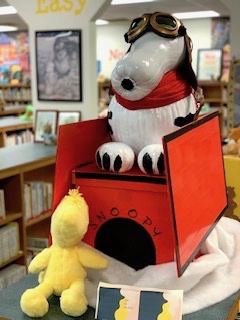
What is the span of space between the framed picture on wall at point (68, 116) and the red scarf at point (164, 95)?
2859 mm

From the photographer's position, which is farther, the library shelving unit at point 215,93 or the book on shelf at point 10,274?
the library shelving unit at point 215,93

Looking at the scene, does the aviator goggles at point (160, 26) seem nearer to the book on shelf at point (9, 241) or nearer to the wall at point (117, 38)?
the book on shelf at point (9, 241)

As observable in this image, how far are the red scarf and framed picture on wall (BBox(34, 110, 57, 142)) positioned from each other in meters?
2.79

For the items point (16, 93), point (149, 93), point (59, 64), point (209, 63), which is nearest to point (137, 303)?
point (149, 93)

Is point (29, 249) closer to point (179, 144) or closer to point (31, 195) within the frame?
point (31, 195)

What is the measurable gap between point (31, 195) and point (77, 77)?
1.26 metres

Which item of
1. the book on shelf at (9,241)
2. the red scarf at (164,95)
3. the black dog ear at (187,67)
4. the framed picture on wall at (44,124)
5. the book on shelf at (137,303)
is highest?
the black dog ear at (187,67)

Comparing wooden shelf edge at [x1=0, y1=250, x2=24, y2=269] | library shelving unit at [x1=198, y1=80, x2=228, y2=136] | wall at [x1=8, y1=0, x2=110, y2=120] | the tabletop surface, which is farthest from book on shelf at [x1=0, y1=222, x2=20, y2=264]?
library shelving unit at [x1=198, y1=80, x2=228, y2=136]

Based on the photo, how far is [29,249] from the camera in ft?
11.3

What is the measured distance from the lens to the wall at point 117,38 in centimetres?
973

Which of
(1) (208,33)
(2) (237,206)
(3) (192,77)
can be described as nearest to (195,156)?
(3) (192,77)

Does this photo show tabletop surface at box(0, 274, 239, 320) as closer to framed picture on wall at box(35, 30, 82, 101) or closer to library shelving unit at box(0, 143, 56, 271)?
library shelving unit at box(0, 143, 56, 271)

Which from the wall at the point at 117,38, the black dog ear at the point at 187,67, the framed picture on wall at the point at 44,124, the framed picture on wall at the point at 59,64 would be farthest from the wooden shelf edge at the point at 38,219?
the wall at the point at 117,38

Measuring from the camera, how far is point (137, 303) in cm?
107
